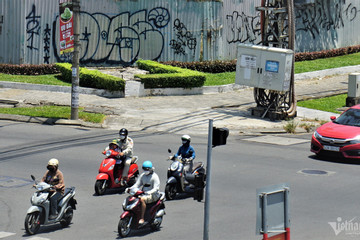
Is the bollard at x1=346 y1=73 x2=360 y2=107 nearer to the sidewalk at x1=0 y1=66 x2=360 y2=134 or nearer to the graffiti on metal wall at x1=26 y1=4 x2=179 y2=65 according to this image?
the sidewalk at x1=0 y1=66 x2=360 y2=134

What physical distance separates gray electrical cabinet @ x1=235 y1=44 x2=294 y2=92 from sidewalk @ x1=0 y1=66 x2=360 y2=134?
1369 millimetres

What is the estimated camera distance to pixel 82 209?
1565cm

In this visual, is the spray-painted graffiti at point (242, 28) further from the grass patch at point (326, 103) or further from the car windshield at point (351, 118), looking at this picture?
the car windshield at point (351, 118)

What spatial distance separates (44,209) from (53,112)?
519 inches

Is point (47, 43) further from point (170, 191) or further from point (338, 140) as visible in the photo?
point (170, 191)

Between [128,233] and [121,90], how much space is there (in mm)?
16934

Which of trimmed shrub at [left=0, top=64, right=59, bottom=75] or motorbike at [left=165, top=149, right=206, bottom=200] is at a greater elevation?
trimmed shrub at [left=0, top=64, right=59, bottom=75]

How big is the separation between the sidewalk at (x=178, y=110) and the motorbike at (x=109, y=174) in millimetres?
7749

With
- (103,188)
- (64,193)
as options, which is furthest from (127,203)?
(103,188)

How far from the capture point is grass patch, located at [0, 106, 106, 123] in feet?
86.0

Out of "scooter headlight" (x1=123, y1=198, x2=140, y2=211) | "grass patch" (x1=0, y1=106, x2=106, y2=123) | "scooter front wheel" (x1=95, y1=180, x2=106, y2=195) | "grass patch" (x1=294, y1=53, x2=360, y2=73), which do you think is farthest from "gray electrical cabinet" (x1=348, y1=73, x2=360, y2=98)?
"scooter headlight" (x1=123, y1=198, x2=140, y2=211)

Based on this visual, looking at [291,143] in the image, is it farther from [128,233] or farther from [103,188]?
[128,233]

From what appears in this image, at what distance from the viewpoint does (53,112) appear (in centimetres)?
2688

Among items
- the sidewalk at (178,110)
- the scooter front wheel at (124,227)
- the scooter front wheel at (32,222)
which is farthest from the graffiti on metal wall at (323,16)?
the scooter front wheel at (32,222)
